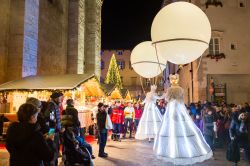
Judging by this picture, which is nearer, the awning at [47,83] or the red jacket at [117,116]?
the awning at [47,83]

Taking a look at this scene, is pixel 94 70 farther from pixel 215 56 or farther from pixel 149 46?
pixel 149 46

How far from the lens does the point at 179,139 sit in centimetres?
729

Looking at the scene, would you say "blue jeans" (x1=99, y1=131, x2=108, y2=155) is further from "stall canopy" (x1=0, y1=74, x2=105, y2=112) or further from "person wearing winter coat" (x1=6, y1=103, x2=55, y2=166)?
"person wearing winter coat" (x1=6, y1=103, x2=55, y2=166)

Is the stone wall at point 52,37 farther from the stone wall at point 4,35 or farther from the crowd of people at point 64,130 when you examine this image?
the crowd of people at point 64,130

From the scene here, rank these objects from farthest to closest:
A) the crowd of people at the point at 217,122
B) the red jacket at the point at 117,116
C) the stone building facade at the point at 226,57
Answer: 1. the stone building facade at the point at 226,57
2. the red jacket at the point at 117,116
3. the crowd of people at the point at 217,122

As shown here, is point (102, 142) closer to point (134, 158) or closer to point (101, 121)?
point (101, 121)

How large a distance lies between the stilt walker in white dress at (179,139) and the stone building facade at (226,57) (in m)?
15.1

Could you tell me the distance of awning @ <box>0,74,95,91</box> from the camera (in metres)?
13.5

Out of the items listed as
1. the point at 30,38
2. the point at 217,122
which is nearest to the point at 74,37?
the point at 30,38

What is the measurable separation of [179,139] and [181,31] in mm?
2858

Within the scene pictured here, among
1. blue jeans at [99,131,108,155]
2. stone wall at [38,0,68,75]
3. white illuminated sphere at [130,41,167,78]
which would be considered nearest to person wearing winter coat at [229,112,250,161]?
white illuminated sphere at [130,41,167,78]

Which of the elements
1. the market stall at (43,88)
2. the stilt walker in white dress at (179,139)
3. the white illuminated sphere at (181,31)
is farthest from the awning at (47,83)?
the white illuminated sphere at (181,31)

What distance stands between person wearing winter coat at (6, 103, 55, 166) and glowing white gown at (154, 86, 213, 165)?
176 inches

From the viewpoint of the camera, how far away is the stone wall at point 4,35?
15.8 m
